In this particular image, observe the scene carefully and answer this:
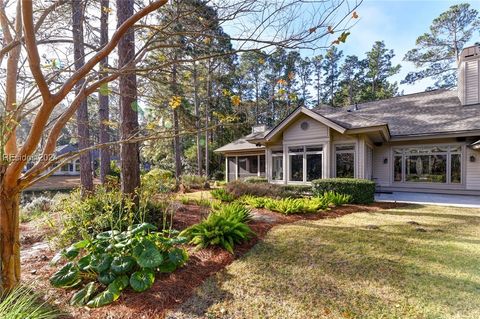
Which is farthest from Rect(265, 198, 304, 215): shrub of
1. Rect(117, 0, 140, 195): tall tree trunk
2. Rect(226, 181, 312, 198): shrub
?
Rect(117, 0, 140, 195): tall tree trunk

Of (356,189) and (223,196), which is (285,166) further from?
(223,196)

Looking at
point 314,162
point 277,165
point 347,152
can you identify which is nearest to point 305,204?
point 314,162

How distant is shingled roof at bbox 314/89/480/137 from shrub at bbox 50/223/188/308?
33.6 feet

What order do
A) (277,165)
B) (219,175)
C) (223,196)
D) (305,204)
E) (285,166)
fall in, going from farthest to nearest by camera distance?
(219,175) → (277,165) → (285,166) → (223,196) → (305,204)

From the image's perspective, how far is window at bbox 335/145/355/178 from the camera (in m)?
11.6

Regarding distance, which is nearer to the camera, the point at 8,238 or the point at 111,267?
the point at 8,238

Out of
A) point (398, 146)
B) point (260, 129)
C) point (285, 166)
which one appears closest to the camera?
point (398, 146)

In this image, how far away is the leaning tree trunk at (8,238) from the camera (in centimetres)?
238

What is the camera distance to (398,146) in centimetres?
1285

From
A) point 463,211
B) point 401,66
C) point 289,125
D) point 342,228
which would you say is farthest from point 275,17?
point 401,66

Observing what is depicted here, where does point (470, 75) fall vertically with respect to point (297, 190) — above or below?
above

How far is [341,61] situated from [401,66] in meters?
8.28

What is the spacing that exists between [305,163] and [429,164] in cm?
600

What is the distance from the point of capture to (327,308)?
2811 millimetres
